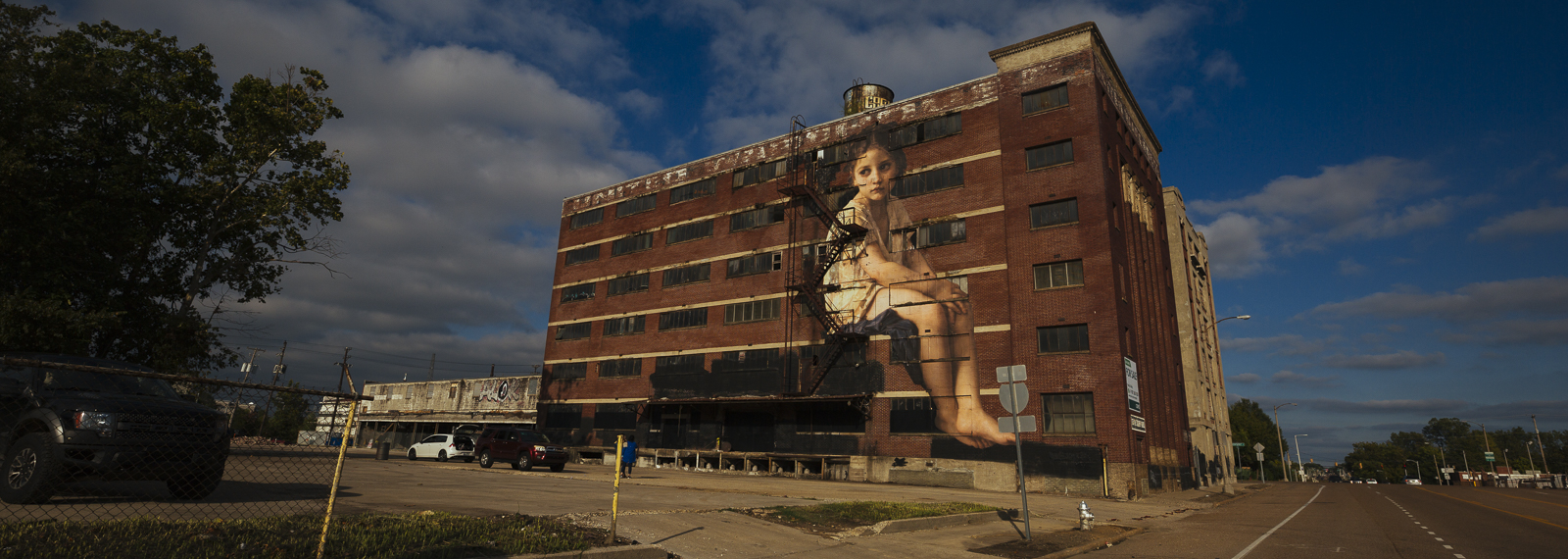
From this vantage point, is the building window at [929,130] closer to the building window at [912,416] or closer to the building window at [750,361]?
the building window at [750,361]

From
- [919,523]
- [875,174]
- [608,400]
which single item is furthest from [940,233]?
[608,400]

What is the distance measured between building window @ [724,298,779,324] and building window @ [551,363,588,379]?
1257 centimetres

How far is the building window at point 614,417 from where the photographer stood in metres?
42.1

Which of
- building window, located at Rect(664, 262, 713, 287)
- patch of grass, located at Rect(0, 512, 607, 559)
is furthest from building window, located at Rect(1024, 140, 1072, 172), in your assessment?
patch of grass, located at Rect(0, 512, 607, 559)

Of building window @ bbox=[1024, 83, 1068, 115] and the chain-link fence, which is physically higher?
building window @ bbox=[1024, 83, 1068, 115]

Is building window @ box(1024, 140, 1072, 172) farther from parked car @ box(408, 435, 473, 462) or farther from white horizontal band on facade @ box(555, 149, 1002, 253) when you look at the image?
parked car @ box(408, 435, 473, 462)

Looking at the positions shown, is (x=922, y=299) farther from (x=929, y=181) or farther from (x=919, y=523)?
(x=919, y=523)

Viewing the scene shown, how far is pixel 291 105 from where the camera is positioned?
2319 centimetres

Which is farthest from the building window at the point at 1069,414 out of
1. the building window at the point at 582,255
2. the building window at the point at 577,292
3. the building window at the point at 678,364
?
the building window at the point at 582,255

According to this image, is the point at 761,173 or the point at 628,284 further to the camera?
the point at 628,284

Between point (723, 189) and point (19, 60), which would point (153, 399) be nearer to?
point (19, 60)

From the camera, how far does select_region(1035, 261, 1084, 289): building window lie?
94.8 feet

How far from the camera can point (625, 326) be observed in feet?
147

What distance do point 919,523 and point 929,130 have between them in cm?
2537
